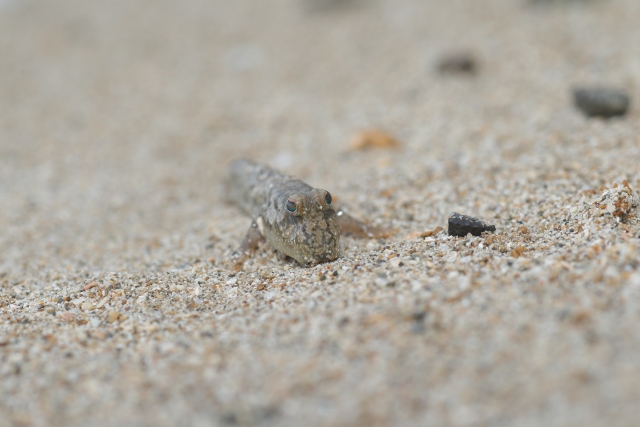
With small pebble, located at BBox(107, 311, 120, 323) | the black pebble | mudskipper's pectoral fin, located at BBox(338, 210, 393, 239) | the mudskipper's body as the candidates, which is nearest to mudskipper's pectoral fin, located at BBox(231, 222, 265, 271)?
the mudskipper's body

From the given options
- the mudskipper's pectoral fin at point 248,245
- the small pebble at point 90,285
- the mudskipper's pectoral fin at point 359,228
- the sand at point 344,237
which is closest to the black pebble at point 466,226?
the sand at point 344,237

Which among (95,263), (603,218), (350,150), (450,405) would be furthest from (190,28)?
(450,405)

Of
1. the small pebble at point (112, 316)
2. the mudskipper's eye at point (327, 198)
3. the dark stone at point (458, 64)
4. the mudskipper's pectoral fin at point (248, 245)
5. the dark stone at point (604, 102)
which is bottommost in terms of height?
the small pebble at point (112, 316)

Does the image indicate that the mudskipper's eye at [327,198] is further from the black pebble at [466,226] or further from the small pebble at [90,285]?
the small pebble at [90,285]

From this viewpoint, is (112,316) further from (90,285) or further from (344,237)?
(344,237)

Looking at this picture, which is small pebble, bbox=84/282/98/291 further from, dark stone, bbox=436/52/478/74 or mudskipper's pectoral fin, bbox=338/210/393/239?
dark stone, bbox=436/52/478/74

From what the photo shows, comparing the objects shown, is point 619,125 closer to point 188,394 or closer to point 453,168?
point 453,168

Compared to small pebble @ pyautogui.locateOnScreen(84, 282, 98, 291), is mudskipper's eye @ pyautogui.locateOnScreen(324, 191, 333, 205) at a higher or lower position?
higher
